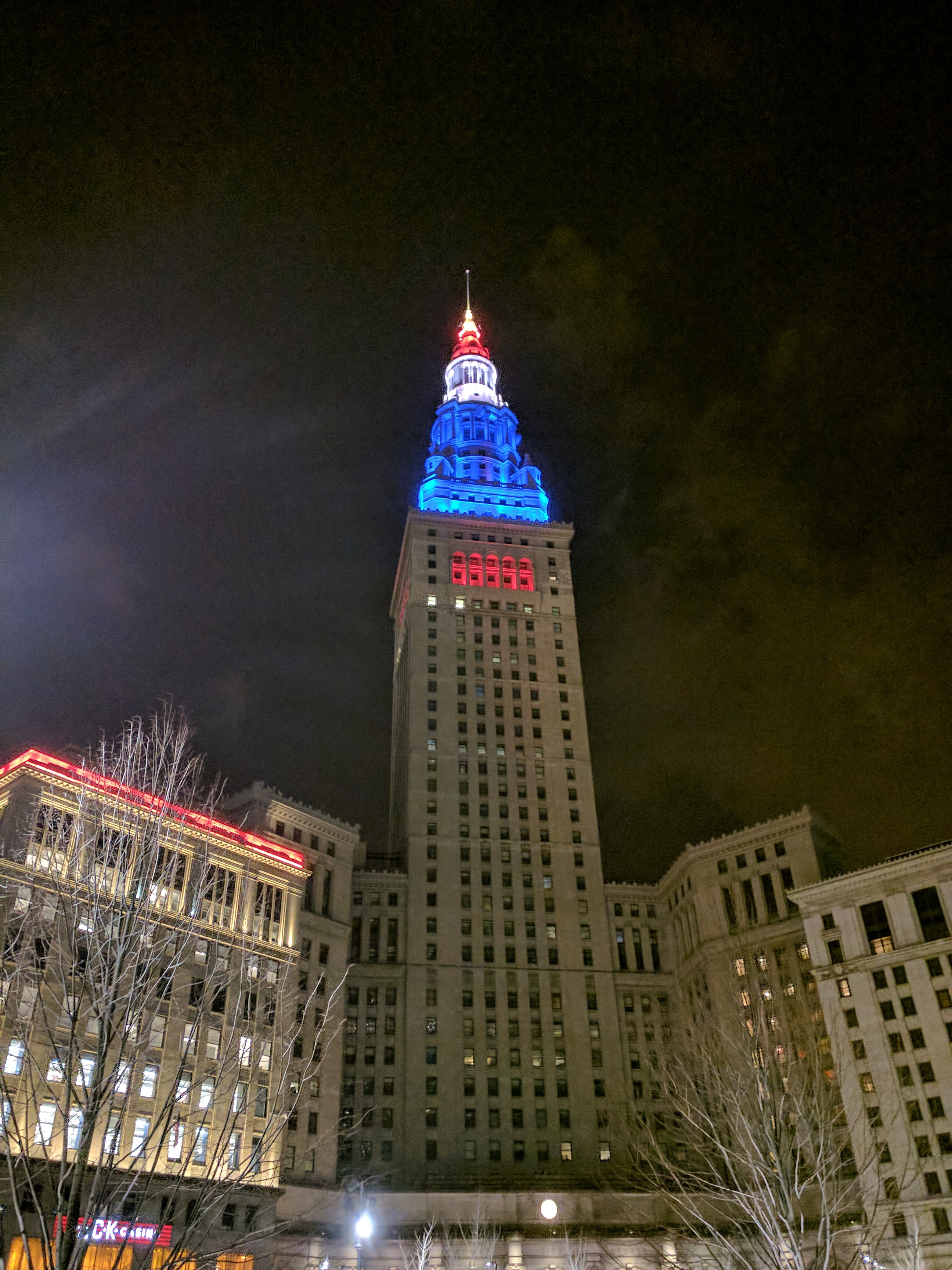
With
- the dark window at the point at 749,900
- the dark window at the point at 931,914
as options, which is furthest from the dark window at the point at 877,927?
the dark window at the point at 749,900

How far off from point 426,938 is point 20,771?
4925 centimetres

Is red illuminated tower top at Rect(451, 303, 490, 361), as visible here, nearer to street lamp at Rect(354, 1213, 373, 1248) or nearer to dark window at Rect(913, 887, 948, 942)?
dark window at Rect(913, 887, 948, 942)

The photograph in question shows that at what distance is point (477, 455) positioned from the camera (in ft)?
471

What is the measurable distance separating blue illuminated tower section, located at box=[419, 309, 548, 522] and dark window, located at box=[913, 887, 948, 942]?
69.4m

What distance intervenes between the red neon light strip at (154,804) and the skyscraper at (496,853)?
70.7 feet

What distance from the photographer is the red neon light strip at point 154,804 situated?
1995 cm

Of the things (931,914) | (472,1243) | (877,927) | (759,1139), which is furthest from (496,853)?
(759,1139)

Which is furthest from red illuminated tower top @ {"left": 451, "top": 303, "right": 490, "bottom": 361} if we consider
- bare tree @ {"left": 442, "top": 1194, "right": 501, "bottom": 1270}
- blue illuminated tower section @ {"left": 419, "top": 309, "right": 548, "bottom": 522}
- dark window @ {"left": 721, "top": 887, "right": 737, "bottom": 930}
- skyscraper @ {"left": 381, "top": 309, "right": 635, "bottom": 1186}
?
bare tree @ {"left": 442, "top": 1194, "right": 501, "bottom": 1270}

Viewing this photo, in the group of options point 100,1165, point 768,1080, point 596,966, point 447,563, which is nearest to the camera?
point 100,1165

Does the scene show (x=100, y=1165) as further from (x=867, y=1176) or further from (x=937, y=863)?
(x=937, y=863)

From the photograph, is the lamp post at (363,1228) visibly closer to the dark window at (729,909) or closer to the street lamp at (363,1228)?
the street lamp at (363,1228)

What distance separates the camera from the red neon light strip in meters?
20.0

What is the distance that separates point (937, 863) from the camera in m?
78.9

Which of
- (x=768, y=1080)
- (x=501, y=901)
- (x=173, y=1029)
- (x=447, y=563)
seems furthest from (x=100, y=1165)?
(x=447, y=563)
